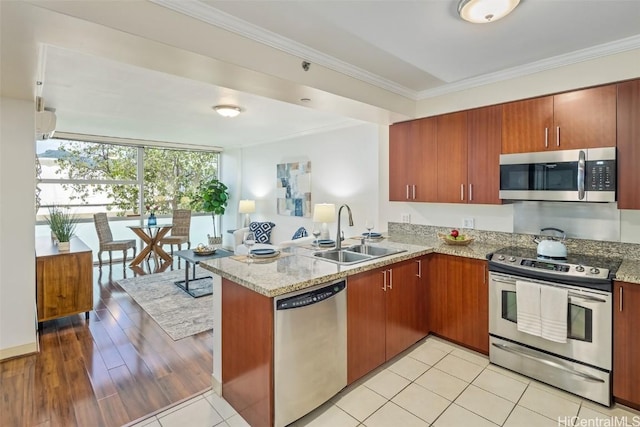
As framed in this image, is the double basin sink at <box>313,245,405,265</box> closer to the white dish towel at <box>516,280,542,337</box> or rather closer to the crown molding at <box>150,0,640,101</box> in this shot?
the white dish towel at <box>516,280,542,337</box>

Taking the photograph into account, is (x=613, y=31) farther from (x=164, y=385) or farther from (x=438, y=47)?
(x=164, y=385)

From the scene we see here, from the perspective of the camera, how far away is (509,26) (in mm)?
2148

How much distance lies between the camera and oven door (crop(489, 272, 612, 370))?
2.21 m

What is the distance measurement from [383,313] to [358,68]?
6.93 feet

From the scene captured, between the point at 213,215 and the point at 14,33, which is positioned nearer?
the point at 14,33

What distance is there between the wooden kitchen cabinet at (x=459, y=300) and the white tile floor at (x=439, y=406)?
325mm

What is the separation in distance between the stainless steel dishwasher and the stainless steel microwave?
1878 millimetres

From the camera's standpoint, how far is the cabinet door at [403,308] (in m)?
2.72

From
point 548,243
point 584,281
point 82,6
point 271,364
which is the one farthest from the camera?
point 548,243

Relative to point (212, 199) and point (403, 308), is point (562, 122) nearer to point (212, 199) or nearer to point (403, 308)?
point (403, 308)

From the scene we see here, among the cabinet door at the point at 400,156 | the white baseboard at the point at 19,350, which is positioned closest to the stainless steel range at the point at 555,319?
the cabinet door at the point at 400,156

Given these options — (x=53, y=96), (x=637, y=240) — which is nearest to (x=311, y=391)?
(x=637, y=240)

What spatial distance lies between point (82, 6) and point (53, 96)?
3038mm

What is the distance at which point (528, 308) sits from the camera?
2.48 metres
